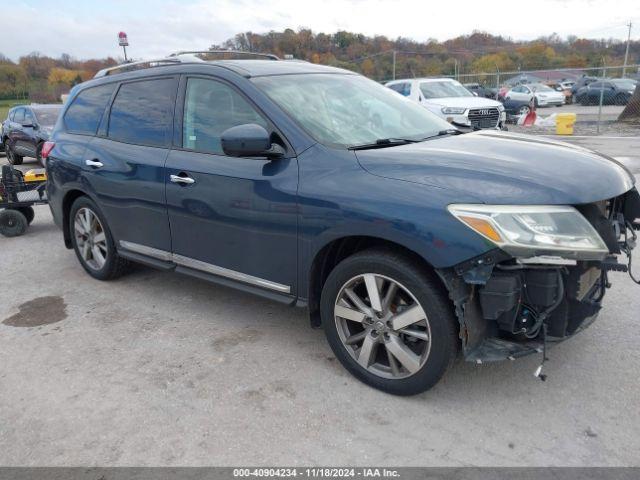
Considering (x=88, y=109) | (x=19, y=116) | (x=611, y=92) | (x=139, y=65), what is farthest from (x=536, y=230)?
(x=611, y=92)

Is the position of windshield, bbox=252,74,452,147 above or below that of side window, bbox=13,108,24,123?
above

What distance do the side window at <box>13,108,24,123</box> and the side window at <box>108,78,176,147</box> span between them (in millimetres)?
10975

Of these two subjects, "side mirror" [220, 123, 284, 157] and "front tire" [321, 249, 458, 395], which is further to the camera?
"side mirror" [220, 123, 284, 157]

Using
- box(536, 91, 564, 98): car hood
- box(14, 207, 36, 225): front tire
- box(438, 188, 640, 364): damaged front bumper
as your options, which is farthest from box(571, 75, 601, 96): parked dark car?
box(438, 188, 640, 364): damaged front bumper

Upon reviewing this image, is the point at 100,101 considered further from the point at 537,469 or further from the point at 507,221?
the point at 537,469

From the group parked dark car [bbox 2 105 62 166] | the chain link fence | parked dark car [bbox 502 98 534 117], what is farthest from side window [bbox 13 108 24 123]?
parked dark car [bbox 502 98 534 117]

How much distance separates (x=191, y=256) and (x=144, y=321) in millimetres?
696

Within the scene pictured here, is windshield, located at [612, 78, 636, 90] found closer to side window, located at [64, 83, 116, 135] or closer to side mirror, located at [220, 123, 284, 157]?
side window, located at [64, 83, 116, 135]

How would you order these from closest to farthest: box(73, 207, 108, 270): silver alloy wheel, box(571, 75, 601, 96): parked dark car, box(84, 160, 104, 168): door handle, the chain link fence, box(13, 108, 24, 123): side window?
box(84, 160, 104, 168): door handle, box(73, 207, 108, 270): silver alloy wheel, box(13, 108, 24, 123): side window, the chain link fence, box(571, 75, 601, 96): parked dark car

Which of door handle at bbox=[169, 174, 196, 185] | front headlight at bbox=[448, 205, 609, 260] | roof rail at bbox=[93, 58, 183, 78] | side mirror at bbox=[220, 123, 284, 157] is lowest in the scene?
front headlight at bbox=[448, 205, 609, 260]

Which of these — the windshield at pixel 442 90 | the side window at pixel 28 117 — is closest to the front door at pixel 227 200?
the side window at pixel 28 117

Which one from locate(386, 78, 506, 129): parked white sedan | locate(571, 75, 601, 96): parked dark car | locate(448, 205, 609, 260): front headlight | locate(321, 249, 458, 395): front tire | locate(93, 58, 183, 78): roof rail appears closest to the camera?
locate(448, 205, 609, 260): front headlight

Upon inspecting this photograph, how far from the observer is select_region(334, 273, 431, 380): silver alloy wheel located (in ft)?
9.42

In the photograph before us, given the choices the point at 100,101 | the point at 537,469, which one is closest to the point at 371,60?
the point at 100,101
